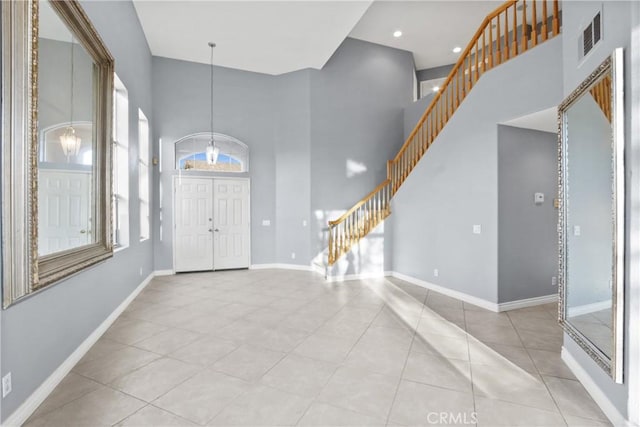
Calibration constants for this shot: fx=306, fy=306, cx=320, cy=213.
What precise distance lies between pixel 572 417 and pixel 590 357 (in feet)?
1.70

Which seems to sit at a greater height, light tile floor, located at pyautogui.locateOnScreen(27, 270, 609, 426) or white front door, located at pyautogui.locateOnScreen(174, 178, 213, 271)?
white front door, located at pyautogui.locateOnScreen(174, 178, 213, 271)

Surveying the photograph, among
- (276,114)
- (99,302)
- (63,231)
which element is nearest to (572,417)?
(63,231)

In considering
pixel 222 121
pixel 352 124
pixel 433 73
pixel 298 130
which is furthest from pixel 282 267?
pixel 433 73

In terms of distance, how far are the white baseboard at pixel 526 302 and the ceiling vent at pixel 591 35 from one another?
313 cm

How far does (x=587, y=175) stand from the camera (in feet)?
7.66

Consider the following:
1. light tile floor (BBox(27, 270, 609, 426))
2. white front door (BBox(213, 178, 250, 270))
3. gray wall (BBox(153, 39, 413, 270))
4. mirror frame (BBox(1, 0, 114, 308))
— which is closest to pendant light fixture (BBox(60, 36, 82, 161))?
mirror frame (BBox(1, 0, 114, 308))

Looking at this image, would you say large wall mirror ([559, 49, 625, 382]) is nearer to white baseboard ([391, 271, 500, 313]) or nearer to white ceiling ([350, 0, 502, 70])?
white baseboard ([391, 271, 500, 313])

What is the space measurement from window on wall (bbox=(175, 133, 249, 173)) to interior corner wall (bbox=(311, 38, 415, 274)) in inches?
68.3

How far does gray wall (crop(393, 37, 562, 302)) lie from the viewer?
362cm

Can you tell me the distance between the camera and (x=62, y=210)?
2.56 m

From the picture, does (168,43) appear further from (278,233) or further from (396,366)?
(396,366)

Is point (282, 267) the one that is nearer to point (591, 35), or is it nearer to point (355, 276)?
point (355, 276)

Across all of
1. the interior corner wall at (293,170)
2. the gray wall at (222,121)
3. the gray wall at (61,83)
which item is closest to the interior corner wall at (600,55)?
the gray wall at (61,83)

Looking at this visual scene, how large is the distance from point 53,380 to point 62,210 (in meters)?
1.32
